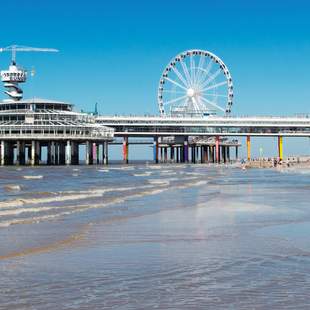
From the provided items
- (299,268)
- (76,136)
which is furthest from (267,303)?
(76,136)

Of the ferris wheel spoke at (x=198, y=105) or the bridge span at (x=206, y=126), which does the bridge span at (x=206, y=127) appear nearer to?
the bridge span at (x=206, y=126)

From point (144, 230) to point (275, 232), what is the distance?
2.90m

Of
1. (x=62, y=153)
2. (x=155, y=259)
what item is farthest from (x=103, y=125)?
(x=155, y=259)

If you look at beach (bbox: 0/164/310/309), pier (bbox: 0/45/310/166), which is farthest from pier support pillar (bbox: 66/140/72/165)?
beach (bbox: 0/164/310/309)

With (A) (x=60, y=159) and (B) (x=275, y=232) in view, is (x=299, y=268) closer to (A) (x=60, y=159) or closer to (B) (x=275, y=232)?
(B) (x=275, y=232)

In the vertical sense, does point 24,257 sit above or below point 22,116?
below

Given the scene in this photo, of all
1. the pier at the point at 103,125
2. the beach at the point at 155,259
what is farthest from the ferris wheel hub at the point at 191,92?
the beach at the point at 155,259

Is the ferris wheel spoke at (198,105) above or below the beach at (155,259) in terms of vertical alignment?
above

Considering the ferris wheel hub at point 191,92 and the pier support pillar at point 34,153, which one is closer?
the pier support pillar at point 34,153

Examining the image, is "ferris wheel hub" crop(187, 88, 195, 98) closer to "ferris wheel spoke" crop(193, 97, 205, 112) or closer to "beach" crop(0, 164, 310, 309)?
"ferris wheel spoke" crop(193, 97, 205, 112)

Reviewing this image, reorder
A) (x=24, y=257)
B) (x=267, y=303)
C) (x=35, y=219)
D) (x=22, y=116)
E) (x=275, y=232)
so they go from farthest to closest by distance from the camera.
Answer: (x=22, y=116) → (x=35, y=219) → (x=275, y=232) → (x=24, y=257) → (x=267, y=303)

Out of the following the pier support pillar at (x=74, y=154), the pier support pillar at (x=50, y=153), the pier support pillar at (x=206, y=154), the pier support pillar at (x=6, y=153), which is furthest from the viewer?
the pier support pillar at (x=206, y=154)

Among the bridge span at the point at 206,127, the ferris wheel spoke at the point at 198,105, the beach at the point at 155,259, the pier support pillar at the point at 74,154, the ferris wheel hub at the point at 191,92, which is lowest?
the beach at the point at 155,259

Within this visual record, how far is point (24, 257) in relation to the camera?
998 centimetres
